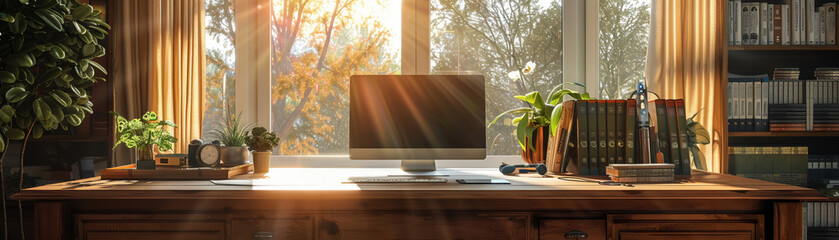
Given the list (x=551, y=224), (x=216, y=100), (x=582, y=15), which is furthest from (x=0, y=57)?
(x=582, y=15)

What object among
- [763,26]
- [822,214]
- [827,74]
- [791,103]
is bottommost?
[822,214]

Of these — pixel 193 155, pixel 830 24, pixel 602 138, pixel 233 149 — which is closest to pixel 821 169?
pixel 830 24

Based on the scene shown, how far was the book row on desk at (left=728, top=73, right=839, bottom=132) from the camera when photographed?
2488 millimetres

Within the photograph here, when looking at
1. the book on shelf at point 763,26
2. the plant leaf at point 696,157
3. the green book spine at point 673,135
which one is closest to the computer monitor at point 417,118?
the green book spine at point 673,135

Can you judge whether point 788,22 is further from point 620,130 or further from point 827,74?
point 620,130

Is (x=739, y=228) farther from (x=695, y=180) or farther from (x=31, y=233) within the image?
(x=31, y=233)

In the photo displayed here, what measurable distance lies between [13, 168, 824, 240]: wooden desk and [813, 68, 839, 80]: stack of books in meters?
1.32

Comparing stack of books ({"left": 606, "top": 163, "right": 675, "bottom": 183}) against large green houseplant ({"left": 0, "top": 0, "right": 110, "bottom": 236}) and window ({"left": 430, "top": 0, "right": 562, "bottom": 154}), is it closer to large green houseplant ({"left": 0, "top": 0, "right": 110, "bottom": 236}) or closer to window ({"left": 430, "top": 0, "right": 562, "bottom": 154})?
window ({"left": 430, "top": 0, "right": 562, "bottom": 154})

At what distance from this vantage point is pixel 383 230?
1567 mm

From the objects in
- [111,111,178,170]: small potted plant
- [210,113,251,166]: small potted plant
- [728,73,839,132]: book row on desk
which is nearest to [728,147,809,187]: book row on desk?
[728,73,839,132]: book row on desk

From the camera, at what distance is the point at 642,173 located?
67.4 inches

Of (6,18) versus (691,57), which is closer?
(6,18)

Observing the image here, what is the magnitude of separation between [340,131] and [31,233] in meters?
1.60

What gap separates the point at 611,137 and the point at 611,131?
0.02 m
